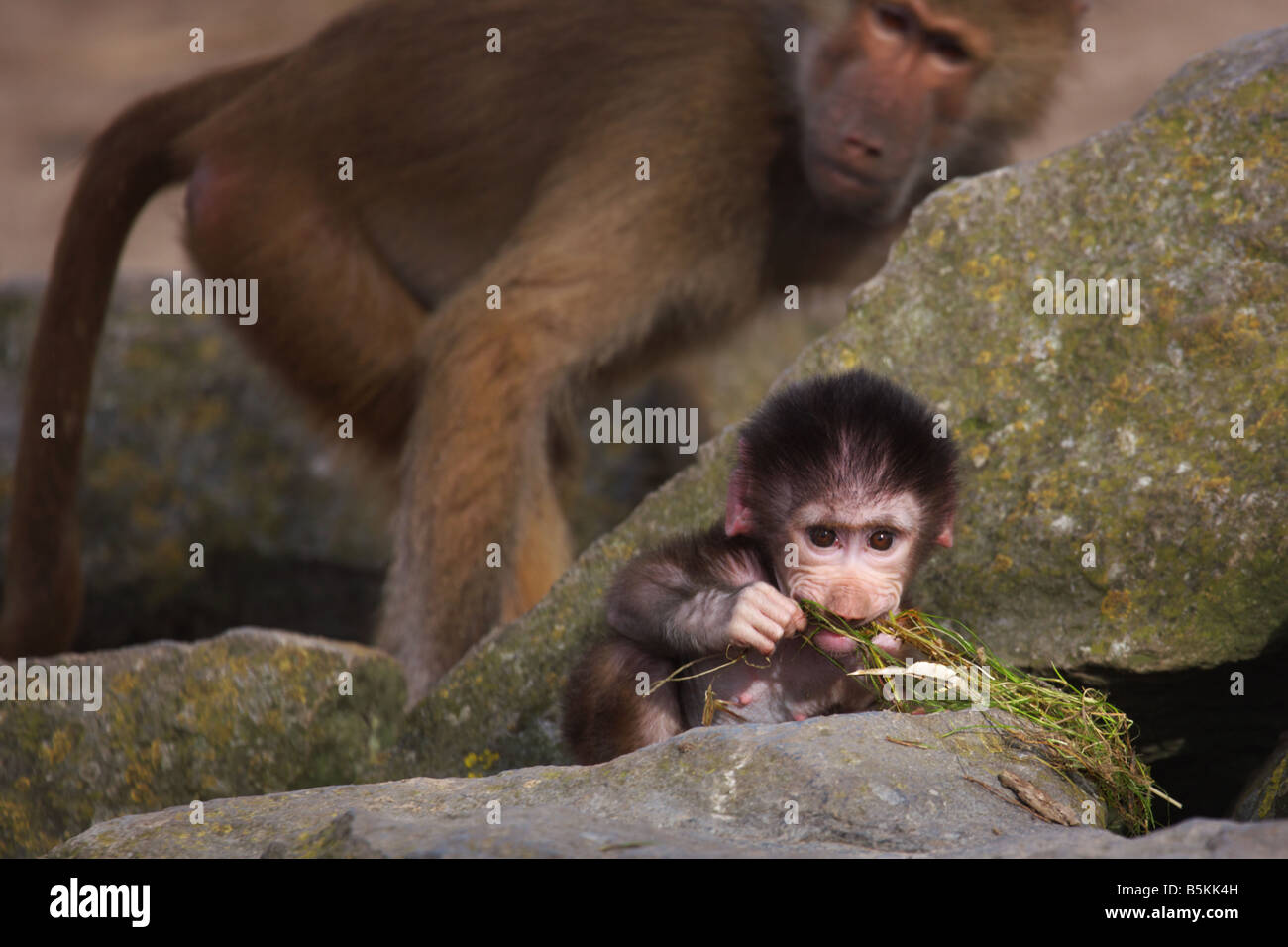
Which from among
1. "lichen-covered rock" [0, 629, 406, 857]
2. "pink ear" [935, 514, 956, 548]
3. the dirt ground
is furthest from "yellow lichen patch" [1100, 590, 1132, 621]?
the dirt ground

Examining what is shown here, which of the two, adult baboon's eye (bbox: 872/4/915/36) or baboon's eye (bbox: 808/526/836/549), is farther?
adult baboon's eye (bbox: 872/4/915/36)

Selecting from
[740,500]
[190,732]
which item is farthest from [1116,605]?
[190,732]

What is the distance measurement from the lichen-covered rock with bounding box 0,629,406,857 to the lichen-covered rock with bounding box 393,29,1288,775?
0.61 ft

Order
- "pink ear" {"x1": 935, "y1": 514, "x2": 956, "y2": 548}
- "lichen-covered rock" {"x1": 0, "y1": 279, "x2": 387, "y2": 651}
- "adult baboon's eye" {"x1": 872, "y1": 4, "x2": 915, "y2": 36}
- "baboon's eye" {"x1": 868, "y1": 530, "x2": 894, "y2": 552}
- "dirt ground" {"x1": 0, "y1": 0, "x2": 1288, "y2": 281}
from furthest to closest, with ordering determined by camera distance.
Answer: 1. "dirt ground" {"x1": 0, "y1": 0, "x2": 1288, "y2": 281}
2. "lichen-covered rock" {"x1": 0, "y1": 279, "x2": 387, "y2": 651}
3. "adult baboon's eye" {"x1": 872, "y1": 4, "x2": 915, "y2": 36}
4. "pink ear" {"x1": 935, "y1": 514, "x2": 956, "y2": 548}
5. "baboon's eye" {"x1": 868, "y1": 530, "x2": 894, "y2": 552}

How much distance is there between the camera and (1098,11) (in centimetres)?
512

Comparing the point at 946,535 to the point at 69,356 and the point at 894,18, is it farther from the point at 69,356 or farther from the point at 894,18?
the point at 69,356

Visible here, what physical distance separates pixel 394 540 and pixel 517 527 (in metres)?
0.40

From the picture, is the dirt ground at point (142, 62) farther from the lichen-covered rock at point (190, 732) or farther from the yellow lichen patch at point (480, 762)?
the yellow lichen patch at point (480, 762)

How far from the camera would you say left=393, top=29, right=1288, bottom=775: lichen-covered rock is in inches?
113

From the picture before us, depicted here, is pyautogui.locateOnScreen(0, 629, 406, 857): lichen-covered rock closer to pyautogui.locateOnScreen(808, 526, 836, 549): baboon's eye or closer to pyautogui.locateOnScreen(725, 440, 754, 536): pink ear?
pyautogui.locateOnScreen(725, 440, 754, 536): pink ear

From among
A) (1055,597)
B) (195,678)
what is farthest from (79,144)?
(1055,597)

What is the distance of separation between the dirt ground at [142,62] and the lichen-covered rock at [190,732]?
27.4 feet

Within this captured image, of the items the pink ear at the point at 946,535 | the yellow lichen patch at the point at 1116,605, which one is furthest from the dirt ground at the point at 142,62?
the pink ear at the point at 946,535

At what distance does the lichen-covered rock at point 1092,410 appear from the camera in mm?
2881
